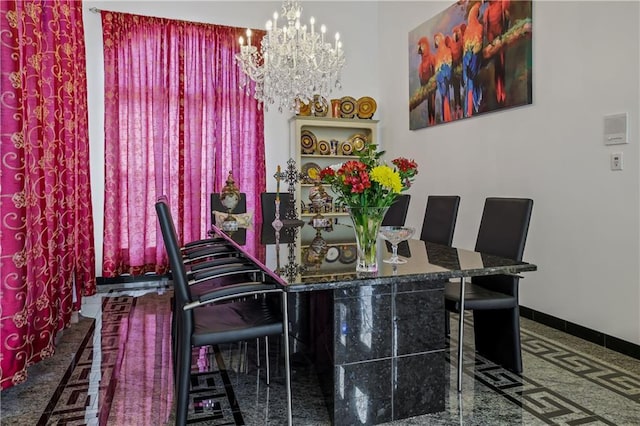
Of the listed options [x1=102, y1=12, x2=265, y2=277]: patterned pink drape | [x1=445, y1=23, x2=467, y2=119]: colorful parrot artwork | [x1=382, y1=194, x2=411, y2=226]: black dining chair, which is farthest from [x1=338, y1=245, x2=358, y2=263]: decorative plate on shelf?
[x1=102, y1=12, x2=265, y2=277]: patterned pink drape

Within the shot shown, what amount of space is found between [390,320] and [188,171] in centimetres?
361

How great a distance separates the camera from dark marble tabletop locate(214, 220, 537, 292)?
1.72 m

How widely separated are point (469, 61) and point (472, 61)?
0.17 feet

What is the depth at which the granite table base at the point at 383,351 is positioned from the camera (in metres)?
1.86

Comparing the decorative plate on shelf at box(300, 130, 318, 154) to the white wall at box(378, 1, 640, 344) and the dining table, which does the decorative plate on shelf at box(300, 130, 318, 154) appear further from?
the dining table

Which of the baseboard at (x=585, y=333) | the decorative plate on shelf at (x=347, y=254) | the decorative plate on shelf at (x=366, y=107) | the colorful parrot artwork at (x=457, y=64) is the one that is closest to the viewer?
the decorative plate on shelf at (x=347, y=254)

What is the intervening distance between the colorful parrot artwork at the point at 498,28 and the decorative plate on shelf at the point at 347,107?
1.98 m

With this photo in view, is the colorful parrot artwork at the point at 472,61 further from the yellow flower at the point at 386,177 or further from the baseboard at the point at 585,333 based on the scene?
the yellow flower at the point at 386,177

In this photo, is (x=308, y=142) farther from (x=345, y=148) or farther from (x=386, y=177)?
(x=386, y=177)

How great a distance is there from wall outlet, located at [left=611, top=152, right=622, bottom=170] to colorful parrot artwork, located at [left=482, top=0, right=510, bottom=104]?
108 centimetres

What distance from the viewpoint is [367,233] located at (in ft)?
6.21

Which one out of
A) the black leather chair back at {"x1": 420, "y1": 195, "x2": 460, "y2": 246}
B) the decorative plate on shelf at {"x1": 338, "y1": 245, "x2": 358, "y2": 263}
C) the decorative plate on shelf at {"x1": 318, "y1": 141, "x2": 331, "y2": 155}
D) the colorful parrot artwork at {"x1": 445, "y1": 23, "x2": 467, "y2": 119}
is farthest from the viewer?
the decorative plate on shelf at {"x1": 318, "y1": 141, "x2": 331, "y2": 155}

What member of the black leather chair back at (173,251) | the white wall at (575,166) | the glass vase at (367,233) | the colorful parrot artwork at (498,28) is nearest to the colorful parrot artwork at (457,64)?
the white wall at (575,166)

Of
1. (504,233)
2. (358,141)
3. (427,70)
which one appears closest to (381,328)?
(504,233)
